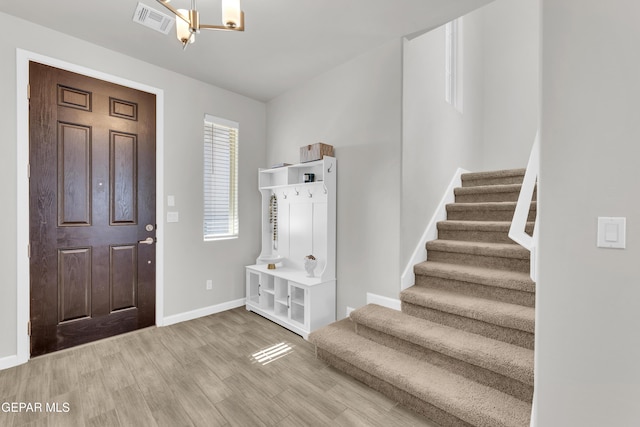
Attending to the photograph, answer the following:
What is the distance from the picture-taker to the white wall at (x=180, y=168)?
222cm

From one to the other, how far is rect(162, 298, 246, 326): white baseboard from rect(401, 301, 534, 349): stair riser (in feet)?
7.14

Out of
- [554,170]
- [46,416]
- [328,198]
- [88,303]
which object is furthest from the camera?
[328,198]

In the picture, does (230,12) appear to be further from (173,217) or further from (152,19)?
(173,217)

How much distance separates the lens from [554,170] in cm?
121

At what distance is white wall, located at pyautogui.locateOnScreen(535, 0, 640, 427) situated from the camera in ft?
3.50

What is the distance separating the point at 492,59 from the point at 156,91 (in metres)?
4.70

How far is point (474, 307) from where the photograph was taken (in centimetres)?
204

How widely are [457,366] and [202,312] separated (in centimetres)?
272

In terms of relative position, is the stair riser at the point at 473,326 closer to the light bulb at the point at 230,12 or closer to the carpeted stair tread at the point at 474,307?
the carpeted stair tread at the point at 474,307

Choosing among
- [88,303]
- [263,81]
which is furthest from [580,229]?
[88,303]

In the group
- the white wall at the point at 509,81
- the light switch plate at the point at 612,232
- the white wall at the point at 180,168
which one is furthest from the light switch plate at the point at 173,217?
the white wall at the point at 509,81

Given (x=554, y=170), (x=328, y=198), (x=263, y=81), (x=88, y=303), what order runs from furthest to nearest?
1. (x=263, y=81)
2. (x=328, y=198)
3. (x=88, y=303)
4. (x=554, y=170)

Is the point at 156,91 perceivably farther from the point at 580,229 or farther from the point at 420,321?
the point at 580,229

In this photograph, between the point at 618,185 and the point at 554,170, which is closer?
the point at 618,185
